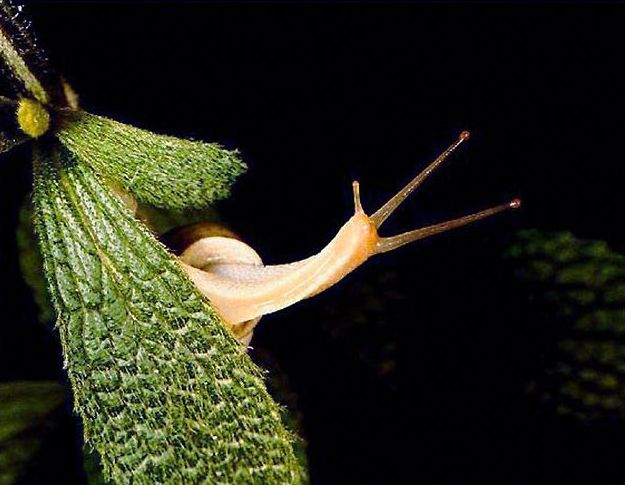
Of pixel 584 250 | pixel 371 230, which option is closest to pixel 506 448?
pixel 584 250

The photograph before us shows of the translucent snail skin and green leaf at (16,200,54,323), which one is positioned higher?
the translucent snail skin

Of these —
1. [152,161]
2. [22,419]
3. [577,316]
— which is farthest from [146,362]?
[577,316]

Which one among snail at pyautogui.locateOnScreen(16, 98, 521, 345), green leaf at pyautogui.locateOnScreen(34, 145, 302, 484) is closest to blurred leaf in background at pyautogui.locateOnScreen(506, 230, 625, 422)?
snail at pyautogui.locateOnScreen(16, 98, 521, 345)

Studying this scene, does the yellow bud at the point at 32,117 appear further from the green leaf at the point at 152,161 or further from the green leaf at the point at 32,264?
the green leaf at the point at 32,264

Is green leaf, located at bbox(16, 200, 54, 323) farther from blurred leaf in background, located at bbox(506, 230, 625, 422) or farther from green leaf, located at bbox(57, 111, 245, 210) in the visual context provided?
blurred leaf in background, located at bbox(506, 230, 625, 422)

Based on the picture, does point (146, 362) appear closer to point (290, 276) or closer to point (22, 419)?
point (290, 276)

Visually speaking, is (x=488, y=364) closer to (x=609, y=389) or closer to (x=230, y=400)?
(x=609, y=389)
